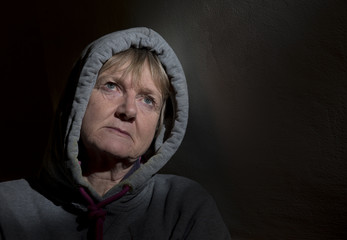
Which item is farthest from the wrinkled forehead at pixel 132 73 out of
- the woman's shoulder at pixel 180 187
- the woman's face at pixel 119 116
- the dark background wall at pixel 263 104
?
the woman's shoulder at pixel 180 187

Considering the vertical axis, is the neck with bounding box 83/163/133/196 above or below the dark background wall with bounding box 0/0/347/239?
below

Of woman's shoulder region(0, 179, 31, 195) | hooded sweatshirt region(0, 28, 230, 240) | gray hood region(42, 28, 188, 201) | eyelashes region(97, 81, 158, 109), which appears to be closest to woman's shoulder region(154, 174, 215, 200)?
hooded sweatshirt region(0, 28, 230, 240)

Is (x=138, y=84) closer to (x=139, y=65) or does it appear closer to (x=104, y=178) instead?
(x=139, y=65)

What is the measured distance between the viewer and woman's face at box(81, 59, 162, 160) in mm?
1198

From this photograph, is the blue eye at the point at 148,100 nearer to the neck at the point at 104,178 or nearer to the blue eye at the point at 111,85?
the blue eye at the point at 111,85

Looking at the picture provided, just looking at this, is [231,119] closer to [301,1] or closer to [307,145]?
[307,145]

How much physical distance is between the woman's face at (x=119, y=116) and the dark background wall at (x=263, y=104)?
25 centimetres

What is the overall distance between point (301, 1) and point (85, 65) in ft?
2.20

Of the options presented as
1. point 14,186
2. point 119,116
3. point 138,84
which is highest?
point 138,84

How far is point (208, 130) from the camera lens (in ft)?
4.81

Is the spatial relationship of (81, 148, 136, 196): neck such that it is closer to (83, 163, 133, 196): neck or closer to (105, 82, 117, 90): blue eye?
(83, 163, 133, 196): neck

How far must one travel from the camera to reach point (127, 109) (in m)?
1.19

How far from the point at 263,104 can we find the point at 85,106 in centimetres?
58

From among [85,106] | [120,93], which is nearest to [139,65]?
[120,93]
